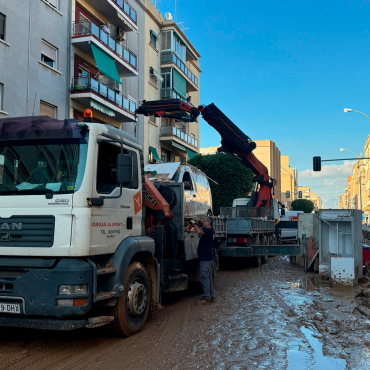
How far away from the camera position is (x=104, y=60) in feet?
69.3

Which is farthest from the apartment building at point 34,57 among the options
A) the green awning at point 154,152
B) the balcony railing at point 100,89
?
the green awning at point 154,152

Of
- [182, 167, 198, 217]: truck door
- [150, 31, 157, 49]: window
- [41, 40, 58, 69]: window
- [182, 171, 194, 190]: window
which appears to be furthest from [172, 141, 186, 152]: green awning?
[182, 171, 194, 190]: window

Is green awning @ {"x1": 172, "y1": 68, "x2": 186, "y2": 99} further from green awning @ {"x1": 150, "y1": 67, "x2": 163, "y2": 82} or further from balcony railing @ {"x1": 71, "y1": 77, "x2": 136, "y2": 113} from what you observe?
balcony railing @ {"x1": 71, "y1": 77, "x2": 136, "y2": 113}

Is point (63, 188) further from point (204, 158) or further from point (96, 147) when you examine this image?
point (204, 158)

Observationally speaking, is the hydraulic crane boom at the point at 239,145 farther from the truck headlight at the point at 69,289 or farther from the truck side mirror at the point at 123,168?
the truck headlight at the point at 69,289

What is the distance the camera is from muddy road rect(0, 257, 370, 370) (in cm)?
466

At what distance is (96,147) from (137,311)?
2.35 metres

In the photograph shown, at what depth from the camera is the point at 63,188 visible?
4.89 m

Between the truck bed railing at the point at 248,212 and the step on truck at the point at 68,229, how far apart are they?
842 cm

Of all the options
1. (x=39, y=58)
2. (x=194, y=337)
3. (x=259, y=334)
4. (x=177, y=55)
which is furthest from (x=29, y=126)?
(x=177, y=55)

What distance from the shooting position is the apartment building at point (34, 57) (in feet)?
51.4

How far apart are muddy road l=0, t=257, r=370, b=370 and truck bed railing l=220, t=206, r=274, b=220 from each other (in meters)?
5.96

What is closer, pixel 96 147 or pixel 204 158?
pixel 96 147

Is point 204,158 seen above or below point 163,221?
above
